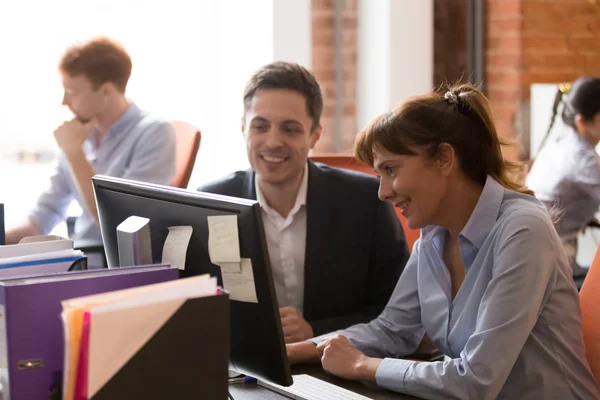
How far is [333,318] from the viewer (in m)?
2.01

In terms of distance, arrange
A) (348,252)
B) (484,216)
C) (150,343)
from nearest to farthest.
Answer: (150,343) < (484,216) < (348,252)

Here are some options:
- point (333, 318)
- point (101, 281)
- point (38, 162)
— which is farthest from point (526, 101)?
point (101, 281)

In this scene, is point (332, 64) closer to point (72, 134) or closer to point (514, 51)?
point (514, 51)

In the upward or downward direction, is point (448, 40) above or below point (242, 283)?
above

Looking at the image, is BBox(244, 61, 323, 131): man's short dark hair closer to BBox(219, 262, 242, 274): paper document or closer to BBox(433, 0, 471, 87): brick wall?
BBox(219, 262, 242, 274): paper document

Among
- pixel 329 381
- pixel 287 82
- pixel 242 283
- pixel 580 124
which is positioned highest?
pixel 287 82

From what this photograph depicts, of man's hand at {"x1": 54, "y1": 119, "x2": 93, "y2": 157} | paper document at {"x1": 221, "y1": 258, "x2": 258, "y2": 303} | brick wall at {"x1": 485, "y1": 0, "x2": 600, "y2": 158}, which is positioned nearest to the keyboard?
paper document at {"x1": 221, "y1": 258, "x2": 258, "y2": 303}

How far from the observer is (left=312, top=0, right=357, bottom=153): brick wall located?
14.7 feet

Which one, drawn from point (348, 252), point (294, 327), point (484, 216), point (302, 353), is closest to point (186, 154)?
point (348, 252)

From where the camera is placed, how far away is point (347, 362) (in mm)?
1570

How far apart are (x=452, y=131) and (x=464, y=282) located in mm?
305

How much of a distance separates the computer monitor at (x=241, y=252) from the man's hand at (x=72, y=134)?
1684 mm

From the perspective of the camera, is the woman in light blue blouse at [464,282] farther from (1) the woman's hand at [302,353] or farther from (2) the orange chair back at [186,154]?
(2) the orange chair back at [186,154]

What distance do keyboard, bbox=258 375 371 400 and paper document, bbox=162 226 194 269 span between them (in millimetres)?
311
